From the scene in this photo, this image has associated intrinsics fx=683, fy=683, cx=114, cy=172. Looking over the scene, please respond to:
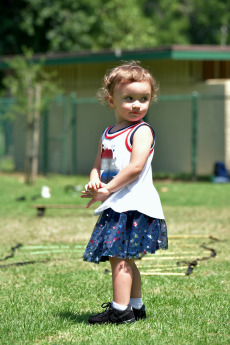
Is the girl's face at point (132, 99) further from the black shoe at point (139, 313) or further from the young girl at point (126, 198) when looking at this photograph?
the black shoe at point (139, 313)

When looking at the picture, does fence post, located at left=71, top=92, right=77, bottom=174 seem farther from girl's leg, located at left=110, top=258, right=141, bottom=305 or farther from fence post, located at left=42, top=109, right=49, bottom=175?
girl's leg, located at left=110, top=258, right=141, bottom=305

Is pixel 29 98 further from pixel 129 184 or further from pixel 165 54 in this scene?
pixel 129 184

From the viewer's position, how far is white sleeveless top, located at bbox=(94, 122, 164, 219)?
4.47m

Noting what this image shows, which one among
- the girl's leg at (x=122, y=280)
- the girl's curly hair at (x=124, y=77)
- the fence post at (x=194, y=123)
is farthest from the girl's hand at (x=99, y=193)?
the fence post at (x=194, y=123)

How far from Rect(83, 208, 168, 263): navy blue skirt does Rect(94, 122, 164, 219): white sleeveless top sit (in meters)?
0.06

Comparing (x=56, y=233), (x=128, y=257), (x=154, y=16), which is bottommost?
(x=56, y=233)

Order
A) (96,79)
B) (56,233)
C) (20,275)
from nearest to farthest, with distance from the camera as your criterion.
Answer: (20,275), (56,233), (96,79)

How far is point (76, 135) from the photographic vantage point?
21938mm

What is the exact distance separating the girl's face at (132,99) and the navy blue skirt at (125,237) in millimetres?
→ 654

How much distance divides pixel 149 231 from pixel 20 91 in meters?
14.2

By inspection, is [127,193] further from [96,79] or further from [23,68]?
[96,79]

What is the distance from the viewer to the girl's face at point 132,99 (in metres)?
4.57

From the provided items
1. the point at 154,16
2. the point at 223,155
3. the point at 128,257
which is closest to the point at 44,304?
the point at 128,257

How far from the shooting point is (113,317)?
14.9 ft
